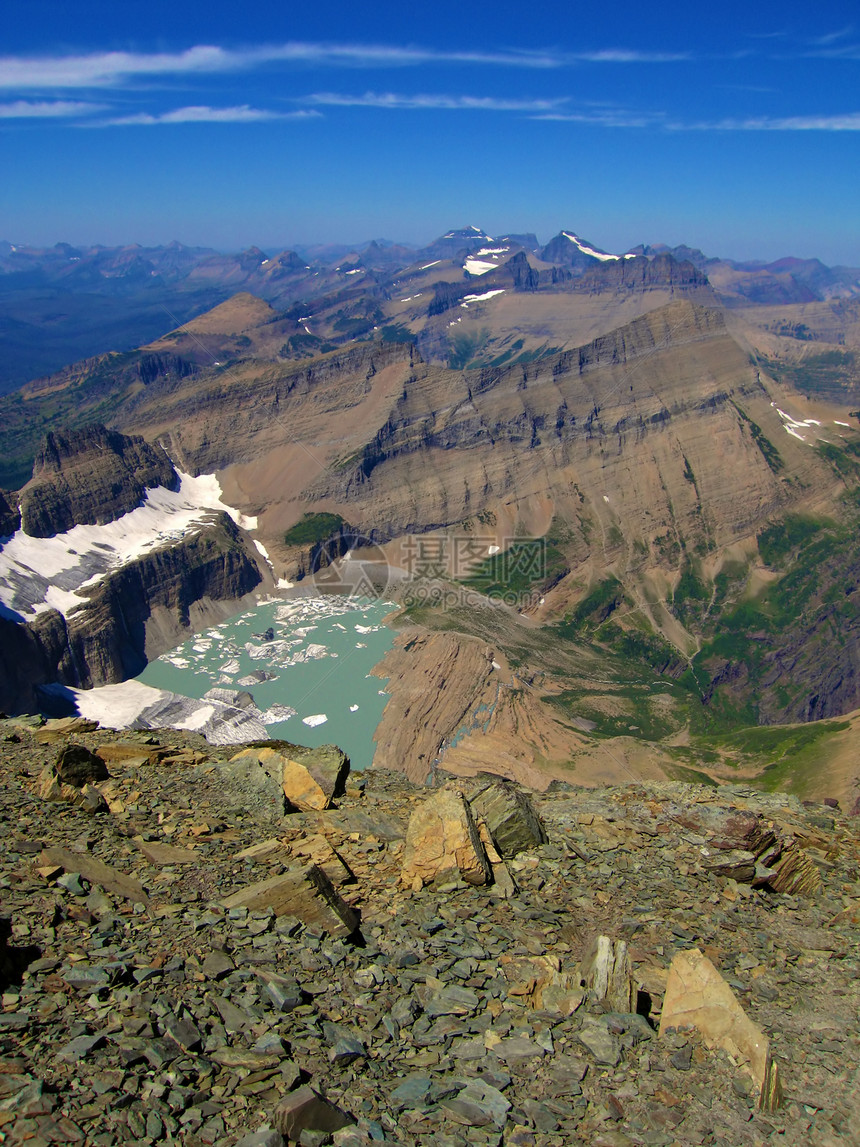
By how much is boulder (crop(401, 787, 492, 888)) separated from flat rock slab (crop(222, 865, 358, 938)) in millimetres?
2606

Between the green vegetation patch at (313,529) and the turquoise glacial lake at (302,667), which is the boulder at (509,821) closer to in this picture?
the turquoise glacial lake at (302,667)

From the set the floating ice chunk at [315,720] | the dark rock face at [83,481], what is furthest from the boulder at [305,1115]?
the dark rock face at [83,481]

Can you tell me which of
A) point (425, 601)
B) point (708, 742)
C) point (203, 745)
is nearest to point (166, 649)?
point (425, 601)

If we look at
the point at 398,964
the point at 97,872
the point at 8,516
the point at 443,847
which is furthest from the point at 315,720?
the point at 398,964

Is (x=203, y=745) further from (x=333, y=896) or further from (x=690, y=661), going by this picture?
(x=690, y=661)

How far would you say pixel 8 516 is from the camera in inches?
5059

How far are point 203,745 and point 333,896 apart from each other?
1436 centimetres

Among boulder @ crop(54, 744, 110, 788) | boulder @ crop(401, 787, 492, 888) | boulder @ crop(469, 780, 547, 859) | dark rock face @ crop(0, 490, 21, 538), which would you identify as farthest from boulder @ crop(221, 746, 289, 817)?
dark rock face @ crop(0, 490, 21, 538)

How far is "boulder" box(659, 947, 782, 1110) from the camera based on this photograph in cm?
1194

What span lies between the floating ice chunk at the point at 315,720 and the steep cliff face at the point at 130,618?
3528 cm

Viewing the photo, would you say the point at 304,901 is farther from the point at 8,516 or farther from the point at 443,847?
the point at 8,516

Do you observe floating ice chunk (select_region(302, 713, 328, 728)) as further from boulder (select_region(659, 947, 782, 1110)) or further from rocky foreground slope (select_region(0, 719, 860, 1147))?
boulder (select_region(659, 947, 782, 1110))

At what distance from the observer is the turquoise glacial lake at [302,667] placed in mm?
106938

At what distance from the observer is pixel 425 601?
149m
